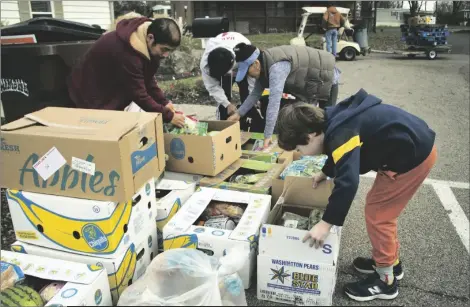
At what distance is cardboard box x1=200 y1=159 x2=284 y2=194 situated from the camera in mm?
3024

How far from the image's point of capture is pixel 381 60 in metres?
14.1

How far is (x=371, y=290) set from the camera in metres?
2.47

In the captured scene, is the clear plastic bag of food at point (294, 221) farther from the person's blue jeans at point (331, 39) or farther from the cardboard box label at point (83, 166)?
the person's blue jeans at point (331, 39)

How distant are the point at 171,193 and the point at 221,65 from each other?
139 cm

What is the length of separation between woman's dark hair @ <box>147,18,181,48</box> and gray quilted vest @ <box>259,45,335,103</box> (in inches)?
34.0

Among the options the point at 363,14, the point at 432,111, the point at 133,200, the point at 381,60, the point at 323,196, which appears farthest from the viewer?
the point at 363,14

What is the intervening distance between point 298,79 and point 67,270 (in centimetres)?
251

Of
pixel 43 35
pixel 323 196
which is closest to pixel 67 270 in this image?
pixel 323 196

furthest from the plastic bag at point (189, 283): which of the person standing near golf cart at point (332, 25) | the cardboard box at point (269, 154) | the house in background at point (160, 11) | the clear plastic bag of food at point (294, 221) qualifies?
the person standing near golf cart at point (332, 25)

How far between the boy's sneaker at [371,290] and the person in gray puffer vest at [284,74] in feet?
5.22

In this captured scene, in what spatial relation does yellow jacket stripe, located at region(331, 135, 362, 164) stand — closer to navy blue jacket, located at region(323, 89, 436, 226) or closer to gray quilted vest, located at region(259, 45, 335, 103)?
Answer: navy blue jacket, located at region(323, 89, 436, 226)

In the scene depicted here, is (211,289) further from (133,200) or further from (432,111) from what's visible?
(432,111)

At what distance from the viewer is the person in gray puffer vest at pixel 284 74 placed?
Result: 355 centimetres

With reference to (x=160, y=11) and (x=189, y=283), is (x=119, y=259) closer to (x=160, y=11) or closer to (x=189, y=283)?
(x=189, y=283)
